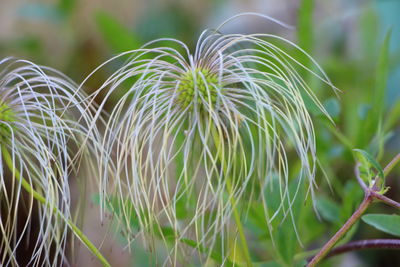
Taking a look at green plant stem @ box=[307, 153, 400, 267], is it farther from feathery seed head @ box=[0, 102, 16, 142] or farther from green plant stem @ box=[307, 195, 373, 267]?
feathery seed head @ box=[0, 102, 16, 142]

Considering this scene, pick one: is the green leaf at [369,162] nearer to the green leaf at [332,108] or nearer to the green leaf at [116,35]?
the green leaf at [332,108]

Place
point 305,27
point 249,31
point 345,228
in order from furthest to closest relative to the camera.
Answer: point 249,31
point 305,27
point 345,228

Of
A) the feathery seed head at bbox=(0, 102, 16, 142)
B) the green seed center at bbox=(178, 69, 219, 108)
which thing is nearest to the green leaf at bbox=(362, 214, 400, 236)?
the green seed center at bbox=(178, 69, 219, 108)

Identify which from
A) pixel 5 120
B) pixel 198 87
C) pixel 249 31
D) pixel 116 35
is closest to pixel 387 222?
pixel 198 87

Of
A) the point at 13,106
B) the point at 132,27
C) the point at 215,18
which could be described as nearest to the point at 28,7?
the point at 132,27

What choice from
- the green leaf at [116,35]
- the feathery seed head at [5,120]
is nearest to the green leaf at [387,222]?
the feathery seed head at [5,120]

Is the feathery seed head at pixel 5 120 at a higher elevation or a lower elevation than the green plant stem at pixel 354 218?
higher

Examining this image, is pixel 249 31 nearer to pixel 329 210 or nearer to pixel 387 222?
pixel 329 210
